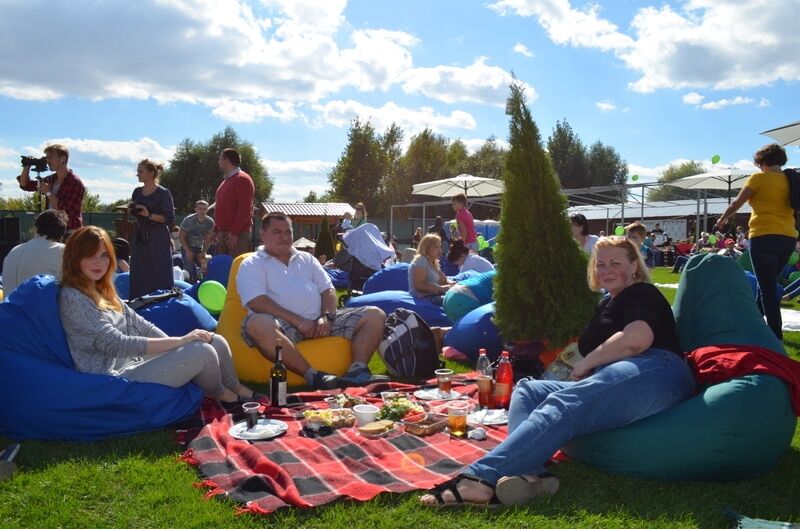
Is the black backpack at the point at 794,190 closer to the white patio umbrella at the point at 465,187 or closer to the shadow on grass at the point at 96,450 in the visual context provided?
the shadow on grass at the point at 96,450

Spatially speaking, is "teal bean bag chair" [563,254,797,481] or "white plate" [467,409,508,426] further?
"white plate" [467,409,508,426]

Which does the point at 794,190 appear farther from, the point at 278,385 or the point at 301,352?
the point at 278,385

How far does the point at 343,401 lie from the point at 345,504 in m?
1.54

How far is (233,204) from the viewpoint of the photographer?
7.29 meters

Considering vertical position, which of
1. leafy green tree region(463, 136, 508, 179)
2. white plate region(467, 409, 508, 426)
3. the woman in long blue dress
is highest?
Answer: leafy green tree region(463, 136, 508, 179)

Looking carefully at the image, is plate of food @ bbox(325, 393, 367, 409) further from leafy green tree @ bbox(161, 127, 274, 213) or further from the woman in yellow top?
leafy green tree @ bbox(161, 127, 274, 213)

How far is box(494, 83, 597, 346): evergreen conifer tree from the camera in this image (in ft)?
16.1

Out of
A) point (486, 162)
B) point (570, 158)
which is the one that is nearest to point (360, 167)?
point (486, 162)

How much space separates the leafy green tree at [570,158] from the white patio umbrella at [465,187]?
32.3 metres

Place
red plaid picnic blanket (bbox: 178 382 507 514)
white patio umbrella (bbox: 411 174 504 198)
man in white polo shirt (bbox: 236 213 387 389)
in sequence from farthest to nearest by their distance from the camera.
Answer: white patio umbrella (bbox: 411 174 504 198), man in white polo shirt (bbox: 236 213 387 389), red plaid picnic blanket (bbox: 178 382 507 514)

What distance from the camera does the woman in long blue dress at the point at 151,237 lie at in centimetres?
681

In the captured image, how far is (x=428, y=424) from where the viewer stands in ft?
12.9

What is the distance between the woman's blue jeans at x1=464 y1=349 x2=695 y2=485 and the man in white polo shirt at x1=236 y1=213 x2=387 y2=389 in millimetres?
2186

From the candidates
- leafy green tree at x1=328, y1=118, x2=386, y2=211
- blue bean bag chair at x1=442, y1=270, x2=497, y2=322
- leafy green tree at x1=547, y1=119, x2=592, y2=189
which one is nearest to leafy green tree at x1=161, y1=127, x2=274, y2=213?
leafy green tree at x1=328, y1=118, x2=386, y2=211
